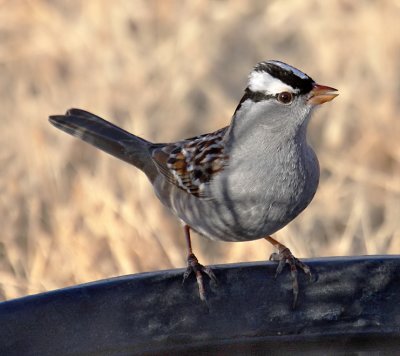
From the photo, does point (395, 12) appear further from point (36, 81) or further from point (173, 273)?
point (173, 273)

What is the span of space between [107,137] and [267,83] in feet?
4.32

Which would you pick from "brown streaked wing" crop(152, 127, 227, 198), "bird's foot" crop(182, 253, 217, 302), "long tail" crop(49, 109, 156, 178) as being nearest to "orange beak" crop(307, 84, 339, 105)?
"brown streaked wing" crop(152, 127, 227, 198)

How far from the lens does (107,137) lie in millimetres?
5238

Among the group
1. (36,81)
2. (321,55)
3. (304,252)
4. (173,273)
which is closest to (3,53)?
(36,81)

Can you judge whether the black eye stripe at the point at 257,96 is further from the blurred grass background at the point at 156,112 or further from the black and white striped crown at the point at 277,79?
the blurred grass background at the point at 156,112

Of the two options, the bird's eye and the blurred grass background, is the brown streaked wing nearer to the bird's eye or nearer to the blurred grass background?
the bird's eye

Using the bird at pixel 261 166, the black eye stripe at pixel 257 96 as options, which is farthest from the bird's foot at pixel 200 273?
the black eye stripe at pixel 257 96

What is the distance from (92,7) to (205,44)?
827 mm

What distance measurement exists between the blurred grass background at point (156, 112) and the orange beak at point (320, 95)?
1072mm

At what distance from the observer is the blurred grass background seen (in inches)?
211

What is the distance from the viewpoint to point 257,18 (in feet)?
25.6

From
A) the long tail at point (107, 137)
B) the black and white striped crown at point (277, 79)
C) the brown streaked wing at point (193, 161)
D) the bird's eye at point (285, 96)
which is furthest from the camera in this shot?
the long tail at point (107, 137)

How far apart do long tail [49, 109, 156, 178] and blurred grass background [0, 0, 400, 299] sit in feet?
0.97

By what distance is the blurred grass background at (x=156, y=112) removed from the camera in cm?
536
